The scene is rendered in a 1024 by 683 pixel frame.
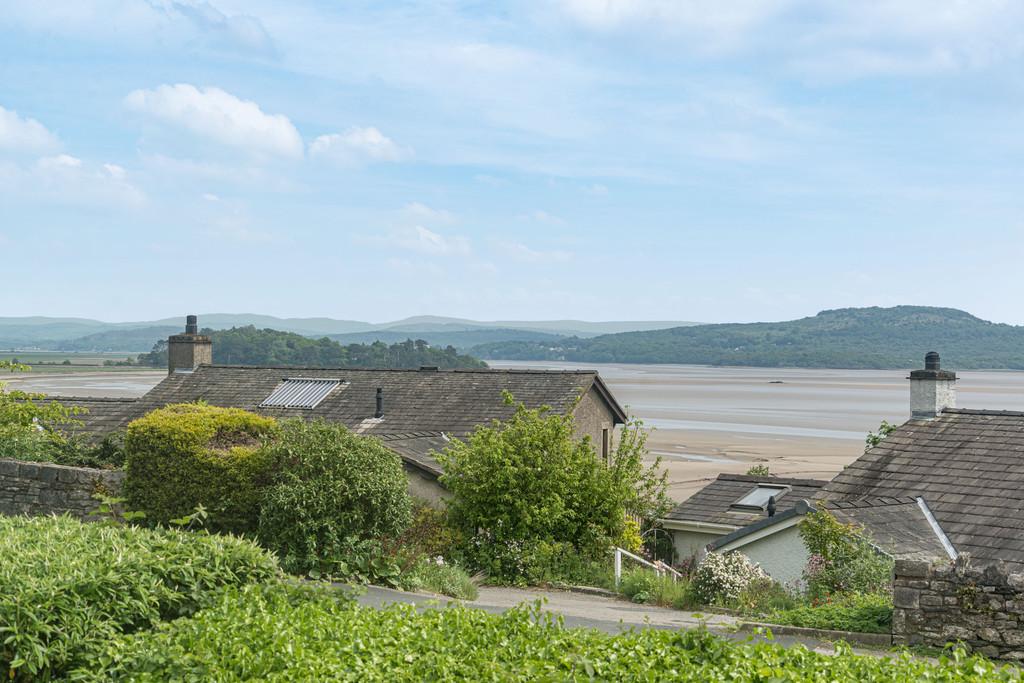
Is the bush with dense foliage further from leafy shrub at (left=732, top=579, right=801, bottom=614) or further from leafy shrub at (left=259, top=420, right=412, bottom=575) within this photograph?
leafy shrub at (left=732, top=579, right=801, bottom=614)

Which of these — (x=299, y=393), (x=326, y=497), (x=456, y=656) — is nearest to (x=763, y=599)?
(x=326, y=497)

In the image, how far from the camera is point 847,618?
12.7 metres

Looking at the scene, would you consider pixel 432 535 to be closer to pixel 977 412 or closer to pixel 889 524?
pixel 889 524

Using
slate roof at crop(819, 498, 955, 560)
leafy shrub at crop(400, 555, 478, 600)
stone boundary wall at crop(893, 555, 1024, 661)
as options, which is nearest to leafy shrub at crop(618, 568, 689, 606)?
leafy shrub at crop(400, 555, 478, 600)

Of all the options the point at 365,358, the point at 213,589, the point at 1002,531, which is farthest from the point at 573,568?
the point at 365,358

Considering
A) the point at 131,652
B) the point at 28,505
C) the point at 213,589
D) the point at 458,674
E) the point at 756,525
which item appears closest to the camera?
the point at 458,674

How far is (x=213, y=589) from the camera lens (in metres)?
10.2

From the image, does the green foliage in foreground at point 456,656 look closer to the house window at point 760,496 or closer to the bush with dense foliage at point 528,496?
the bush with dense foliage at point 528,496

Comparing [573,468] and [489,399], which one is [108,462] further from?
[489,399]

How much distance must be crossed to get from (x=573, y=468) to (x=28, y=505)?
29.4ft

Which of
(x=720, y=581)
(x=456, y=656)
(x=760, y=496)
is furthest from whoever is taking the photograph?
(x=760, y=496)

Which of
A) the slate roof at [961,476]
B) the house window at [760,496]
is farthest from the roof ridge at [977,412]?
the house window at [760,496]

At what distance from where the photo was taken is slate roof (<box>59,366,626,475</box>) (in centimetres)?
3106

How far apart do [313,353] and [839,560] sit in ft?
298
